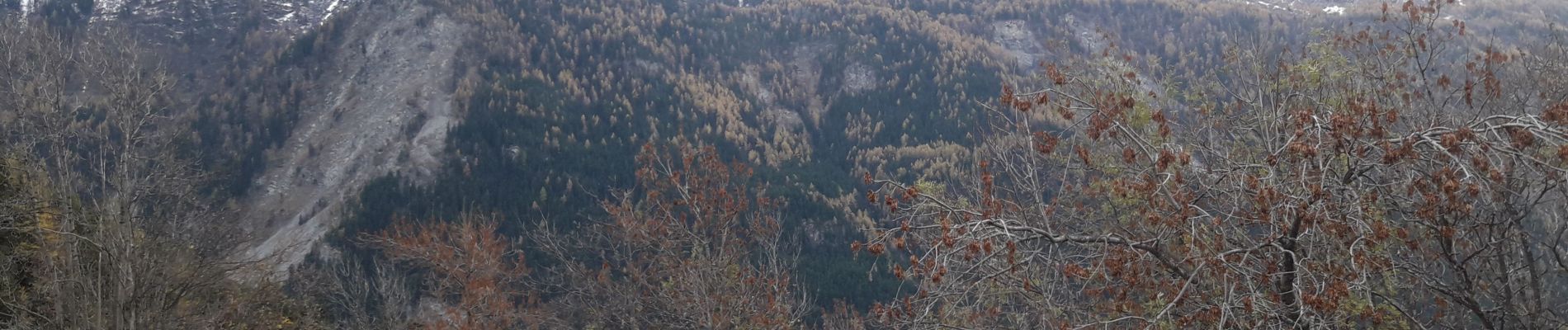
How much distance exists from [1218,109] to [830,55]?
109 meters

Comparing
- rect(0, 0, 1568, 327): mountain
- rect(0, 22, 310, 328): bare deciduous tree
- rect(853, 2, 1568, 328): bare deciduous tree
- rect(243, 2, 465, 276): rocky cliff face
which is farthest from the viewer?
rect(243, 2, 465, 276): rocky cliff face

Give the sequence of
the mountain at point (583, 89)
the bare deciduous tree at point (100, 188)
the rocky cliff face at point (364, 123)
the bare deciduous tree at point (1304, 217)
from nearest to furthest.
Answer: the bare deciduous tree at point (1304, 217) < the bare deciduous tree at point (100, 188) < the mountain at point (583, 89) < the rocky cliff face at point (364, 123)

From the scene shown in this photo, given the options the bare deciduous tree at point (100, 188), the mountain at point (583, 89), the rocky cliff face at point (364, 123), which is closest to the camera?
the bare deciduous tree at point (100, 188)

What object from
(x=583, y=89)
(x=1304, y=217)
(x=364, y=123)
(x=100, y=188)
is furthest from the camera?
(x=583, y=89)

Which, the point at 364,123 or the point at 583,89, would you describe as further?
the point at 583,89

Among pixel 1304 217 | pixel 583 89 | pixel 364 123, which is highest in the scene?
pixel 1304 217

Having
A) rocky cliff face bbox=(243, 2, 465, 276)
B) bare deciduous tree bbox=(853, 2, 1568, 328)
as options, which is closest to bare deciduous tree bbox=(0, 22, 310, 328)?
bare deciduous tree bbox=(853, 2, 1568, 328)

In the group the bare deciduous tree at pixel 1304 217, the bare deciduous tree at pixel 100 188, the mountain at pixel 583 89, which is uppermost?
the bare deciduous tree at pixel 1304 217

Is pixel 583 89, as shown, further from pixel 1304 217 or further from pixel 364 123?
pixel 1304 217

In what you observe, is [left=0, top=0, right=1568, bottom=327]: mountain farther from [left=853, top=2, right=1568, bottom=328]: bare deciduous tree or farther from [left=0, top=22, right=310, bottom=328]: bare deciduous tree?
[left=853, top=2, right=1568, bottom=328]: bare deciduous tree

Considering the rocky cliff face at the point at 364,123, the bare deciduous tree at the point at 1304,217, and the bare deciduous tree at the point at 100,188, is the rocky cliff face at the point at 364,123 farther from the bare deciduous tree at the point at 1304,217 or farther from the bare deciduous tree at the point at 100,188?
the bare deciduous tree at the point at 1304,217

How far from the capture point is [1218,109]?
40.5ft

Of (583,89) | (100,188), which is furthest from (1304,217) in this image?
(583,89)

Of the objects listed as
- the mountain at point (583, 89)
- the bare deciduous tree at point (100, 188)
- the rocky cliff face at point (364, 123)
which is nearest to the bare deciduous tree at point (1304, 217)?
the bare deciduous tree at point (100, 188)
